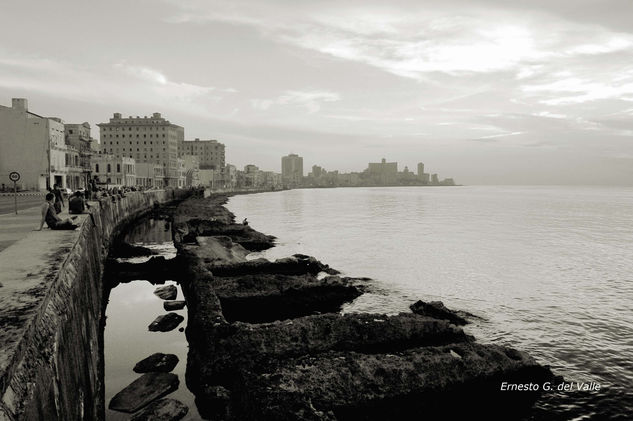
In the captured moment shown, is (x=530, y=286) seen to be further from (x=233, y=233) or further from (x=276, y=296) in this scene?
(x=233, y=233)

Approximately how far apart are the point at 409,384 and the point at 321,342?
111 inches

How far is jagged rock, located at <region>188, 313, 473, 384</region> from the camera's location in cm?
1084

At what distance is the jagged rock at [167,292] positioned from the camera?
830 inches

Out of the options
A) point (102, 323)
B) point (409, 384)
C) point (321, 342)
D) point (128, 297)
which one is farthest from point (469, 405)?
point (128, 297)

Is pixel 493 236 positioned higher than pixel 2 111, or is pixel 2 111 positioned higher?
pixel 2 111

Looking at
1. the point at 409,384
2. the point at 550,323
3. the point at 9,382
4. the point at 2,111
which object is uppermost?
the point at 2,111

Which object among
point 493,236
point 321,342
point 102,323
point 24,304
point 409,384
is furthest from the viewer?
point 493,236

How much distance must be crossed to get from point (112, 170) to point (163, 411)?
4365 inches

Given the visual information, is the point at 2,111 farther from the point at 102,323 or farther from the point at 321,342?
the point at 321,342

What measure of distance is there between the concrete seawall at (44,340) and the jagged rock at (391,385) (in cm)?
321

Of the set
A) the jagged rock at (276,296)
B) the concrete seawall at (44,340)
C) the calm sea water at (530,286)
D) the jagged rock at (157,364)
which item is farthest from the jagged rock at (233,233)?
the concrete seawall at (44,340)

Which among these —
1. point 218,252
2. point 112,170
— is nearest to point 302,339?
point 218,252

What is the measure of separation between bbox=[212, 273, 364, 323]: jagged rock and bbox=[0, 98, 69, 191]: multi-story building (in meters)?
63.6

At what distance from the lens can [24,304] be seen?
680 cm
